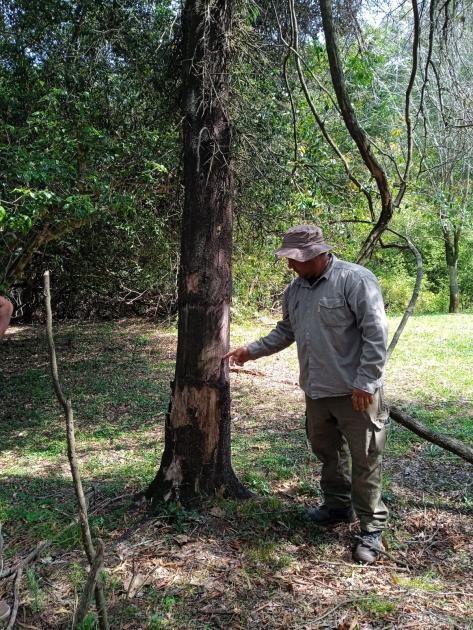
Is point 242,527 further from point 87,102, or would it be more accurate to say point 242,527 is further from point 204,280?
point 87,102

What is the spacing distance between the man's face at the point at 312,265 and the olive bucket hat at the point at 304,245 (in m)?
0.04

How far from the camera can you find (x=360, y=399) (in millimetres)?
3193

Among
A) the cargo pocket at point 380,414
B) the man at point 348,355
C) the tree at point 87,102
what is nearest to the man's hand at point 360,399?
the man at point 348,355

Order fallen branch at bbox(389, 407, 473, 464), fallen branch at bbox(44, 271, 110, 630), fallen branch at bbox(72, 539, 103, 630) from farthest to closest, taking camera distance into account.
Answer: fallen branch at bbox(389, 407, 473, 464) → fallen branch at bbox(72, 539, 103, 630) → fallen branch at bbox(44, 271, 110, 630)

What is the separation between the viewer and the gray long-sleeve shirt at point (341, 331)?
3.17 metres

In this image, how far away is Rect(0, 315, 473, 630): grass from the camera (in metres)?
2.87

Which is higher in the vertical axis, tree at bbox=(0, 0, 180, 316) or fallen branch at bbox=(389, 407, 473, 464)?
tree at bbox=(0, 0, 180, 316)

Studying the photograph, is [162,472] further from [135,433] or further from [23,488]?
[135,433]

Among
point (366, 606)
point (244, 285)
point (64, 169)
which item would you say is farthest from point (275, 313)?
point (366, 606)

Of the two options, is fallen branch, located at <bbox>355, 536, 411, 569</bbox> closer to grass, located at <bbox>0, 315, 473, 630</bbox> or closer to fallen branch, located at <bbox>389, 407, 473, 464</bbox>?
grass, located at <bbox>0, 315, 473, 630</bbox>

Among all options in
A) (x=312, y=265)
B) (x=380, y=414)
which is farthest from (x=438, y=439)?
(x=312, y=265)

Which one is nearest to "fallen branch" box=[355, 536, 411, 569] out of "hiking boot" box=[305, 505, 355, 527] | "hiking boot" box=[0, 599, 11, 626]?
"hiking boot" box=[305, 505, 355, 527]

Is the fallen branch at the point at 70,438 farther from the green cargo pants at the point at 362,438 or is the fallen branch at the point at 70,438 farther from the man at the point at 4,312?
the green cargo pants at the point at 362,438

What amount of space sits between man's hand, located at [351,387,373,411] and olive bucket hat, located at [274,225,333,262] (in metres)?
0.83
